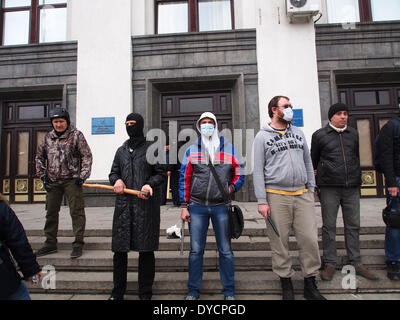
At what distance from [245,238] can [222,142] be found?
1.84 m

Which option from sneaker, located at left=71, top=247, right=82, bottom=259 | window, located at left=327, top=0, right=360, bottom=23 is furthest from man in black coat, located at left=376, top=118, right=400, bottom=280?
window, located at left=327, top=0, right=360, bottom=23

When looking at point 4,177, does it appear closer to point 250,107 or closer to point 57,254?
point 57,254

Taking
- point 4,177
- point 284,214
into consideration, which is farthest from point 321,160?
point 4,177

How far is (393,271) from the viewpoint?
321 centimetres

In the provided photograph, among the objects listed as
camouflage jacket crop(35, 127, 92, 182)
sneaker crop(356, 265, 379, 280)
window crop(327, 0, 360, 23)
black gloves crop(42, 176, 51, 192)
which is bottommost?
sneaker crop(356, 265, 379, 280)

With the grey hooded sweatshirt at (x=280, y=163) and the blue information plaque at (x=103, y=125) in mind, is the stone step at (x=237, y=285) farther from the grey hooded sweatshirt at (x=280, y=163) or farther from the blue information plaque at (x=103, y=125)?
the blue information plaque at (x=103, y=125)

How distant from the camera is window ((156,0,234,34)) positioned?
8205 mm

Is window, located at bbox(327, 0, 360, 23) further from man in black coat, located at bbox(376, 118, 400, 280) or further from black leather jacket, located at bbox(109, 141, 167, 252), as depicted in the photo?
black leather jacket, located at bbox(109, 141, 167, 252)

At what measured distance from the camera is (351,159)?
10.7 ft

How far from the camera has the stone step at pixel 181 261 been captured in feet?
11.6

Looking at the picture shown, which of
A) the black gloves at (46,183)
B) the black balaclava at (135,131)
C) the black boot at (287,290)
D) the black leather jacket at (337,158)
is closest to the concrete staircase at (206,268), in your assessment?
the black boot at (287,290)

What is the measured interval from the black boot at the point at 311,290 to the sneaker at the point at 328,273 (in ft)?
1.22

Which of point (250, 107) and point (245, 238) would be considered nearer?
point (245, 238)

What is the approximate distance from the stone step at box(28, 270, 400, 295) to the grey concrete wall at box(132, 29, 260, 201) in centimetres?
412
